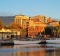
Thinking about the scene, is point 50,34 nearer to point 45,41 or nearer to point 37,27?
point 37,27

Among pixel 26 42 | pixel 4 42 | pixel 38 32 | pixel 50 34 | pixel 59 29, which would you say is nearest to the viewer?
pixel 4 42

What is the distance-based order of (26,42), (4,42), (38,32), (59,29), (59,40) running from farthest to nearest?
(38,32)
(59,29)
(59,40)
(26,42)
(4,42)

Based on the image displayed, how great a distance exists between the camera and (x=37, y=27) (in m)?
131

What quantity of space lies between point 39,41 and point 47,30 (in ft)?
136

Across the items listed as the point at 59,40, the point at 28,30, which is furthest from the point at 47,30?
the point at 59,40

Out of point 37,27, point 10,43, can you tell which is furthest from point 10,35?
point 10,43

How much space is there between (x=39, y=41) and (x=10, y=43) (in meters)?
9.05

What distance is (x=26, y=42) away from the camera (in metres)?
76.6

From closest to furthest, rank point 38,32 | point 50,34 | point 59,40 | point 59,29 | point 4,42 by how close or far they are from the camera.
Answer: point 4,42 < point 59,40 < point 59,29 < point 50,34 < point 38,32

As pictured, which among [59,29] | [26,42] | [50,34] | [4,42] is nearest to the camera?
[4,42]

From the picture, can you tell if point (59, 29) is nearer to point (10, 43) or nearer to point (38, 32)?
point (38, 32)

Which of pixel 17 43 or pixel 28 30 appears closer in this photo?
pixel 17 43

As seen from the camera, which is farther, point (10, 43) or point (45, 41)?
point (45, 41)

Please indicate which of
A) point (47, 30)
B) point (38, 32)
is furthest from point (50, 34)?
point (38, 32)
